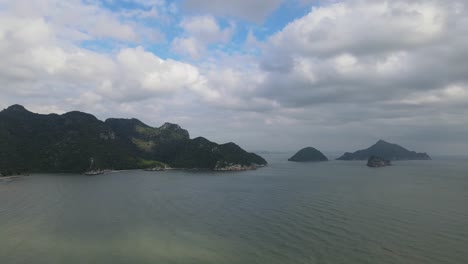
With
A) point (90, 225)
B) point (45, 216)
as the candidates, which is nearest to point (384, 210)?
point (90, 225)

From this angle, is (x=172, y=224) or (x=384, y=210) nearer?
(x=172, y=224)

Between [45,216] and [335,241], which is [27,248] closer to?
[45,216]

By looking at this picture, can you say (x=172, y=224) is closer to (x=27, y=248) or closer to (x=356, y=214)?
(x=27, y=248)

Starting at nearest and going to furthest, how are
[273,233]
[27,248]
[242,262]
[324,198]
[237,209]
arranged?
[242,262]
[27,248]
[273,233]
[237,209]
[324,198]

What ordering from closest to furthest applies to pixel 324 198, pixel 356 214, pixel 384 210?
pixel 356 214 < pixel 384 210 < pixel 324 198

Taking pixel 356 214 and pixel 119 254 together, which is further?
pixel 356 214

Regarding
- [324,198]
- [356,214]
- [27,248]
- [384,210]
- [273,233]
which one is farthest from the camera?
[324,198]

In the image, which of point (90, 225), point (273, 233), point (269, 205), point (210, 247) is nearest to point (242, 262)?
point (210, 247)

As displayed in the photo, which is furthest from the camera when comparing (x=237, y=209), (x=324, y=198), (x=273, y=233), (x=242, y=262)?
(x=324, y=198)

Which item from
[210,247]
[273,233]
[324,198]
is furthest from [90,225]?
[324,198]
